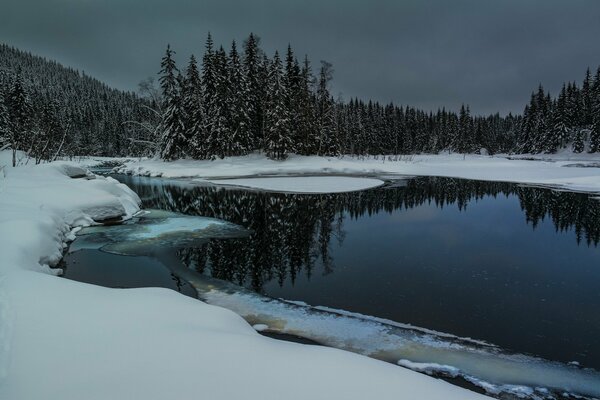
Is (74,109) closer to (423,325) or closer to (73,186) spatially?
(73,186)

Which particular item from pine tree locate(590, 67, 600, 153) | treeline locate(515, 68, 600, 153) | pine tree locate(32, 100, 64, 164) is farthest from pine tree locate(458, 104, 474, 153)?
pine tree locate(32, 100, 64, 164)

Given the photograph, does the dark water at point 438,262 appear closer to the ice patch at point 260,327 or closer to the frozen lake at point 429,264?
the frozen lake at point 429,264

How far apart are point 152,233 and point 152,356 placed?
11701 millimetres

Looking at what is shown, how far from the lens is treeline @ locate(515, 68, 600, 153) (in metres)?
73.6

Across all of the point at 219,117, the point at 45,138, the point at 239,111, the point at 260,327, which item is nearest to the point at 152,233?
the point at 260,327

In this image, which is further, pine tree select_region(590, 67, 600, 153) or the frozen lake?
pine tree select_region(590, 67, 600, 153)

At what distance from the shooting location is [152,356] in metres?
4.38

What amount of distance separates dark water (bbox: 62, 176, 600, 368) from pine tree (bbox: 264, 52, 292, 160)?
2496 cm

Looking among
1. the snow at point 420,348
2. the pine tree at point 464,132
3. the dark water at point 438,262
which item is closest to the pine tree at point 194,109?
the dark water at point 438,262

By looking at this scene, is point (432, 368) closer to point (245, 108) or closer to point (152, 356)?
point (152, 356)

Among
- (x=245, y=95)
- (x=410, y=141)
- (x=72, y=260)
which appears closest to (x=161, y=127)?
(x=245, y=95)

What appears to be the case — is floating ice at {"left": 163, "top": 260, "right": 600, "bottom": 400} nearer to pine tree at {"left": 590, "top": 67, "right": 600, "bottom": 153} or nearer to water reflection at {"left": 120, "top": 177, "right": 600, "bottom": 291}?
water reflection at {"left": 120, "top": 177, "right": 600, "bottom": 291}

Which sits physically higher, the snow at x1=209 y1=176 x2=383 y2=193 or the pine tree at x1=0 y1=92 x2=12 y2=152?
the pine tree at x1=0 y1=92 x2=12 y2=152

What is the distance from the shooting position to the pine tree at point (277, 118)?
4647cm
